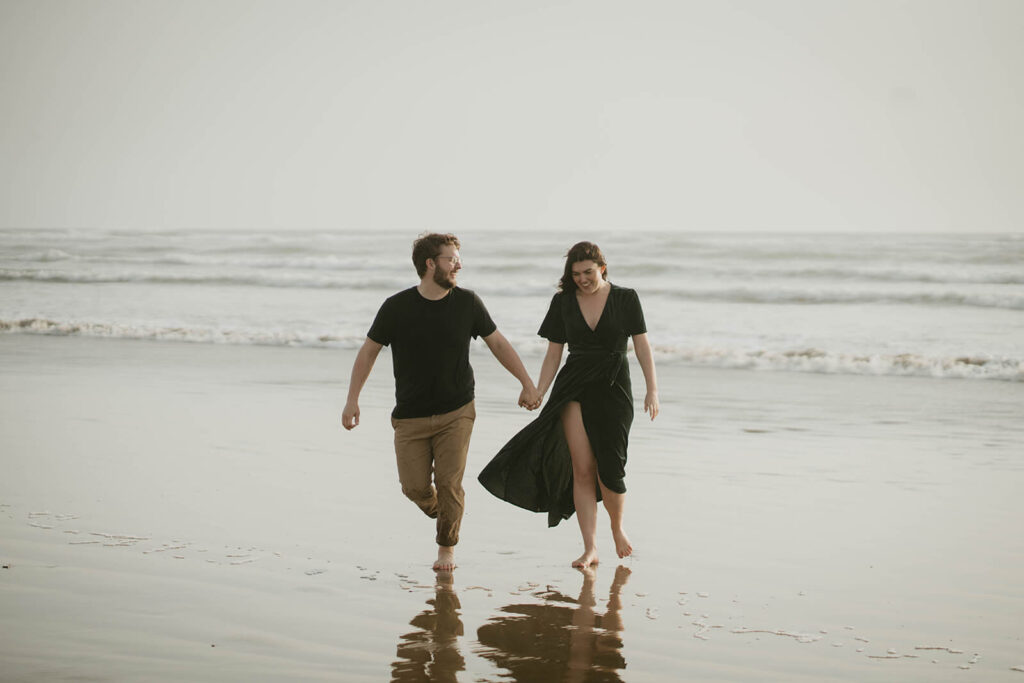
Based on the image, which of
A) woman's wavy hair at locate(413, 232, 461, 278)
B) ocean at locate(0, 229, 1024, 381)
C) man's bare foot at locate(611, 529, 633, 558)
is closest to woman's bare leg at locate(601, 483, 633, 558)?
man's bare foot at locate(611, 529, 633, 558)

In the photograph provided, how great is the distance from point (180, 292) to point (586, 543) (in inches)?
893

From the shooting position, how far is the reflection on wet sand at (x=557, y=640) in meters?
3.86

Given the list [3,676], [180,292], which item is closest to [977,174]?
[180,292]

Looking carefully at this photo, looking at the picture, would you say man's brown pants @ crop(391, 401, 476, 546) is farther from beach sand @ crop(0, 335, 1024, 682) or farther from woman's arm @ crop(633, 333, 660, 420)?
woman's arm @ crop(633, 333, 660, 420)

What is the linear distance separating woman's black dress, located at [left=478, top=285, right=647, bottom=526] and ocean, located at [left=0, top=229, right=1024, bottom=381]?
29.5 ft

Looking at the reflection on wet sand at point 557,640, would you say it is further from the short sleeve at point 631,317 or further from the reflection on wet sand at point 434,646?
the short sleeve at point 631,317

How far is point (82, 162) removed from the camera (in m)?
50.6

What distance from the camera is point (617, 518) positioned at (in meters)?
5.56

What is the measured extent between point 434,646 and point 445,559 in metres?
1.08

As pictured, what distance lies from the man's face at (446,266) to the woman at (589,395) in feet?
1.98

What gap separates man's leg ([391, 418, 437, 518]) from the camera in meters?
5.35

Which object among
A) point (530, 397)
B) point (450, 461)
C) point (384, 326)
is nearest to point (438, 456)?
point (450, 461)

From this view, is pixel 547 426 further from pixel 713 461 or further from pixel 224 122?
pixel 224 122

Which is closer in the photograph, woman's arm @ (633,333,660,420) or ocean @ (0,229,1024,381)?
woman's arm @ (633,333,660,420)
